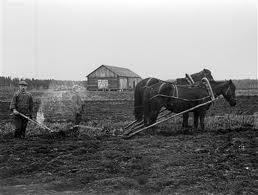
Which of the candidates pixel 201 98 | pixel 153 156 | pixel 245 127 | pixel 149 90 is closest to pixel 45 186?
pixel 153 156

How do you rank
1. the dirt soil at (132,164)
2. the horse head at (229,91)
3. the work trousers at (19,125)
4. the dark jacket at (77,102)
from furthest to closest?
the horse head at (229,91) → the dark jacket at (77,102) → the work trousers at (19,125) → the dirt soil at (132,164)

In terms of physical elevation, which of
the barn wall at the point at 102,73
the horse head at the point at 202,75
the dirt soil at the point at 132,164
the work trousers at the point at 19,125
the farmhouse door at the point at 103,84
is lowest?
the dirt soil at the point at 132,164

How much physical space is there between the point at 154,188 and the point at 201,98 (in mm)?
6229

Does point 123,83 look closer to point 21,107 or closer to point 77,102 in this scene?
point 77,102

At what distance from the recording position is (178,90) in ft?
37.8

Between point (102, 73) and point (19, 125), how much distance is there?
143 ft

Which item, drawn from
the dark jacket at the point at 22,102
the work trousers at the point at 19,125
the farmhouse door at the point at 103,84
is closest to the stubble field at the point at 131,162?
the work trousers at the point at 19,125

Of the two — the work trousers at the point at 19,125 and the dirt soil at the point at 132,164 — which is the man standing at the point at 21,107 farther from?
the dirt soil at the point at 132,164

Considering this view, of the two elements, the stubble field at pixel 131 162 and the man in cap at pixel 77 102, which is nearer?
the stubble field at pixel 131 162

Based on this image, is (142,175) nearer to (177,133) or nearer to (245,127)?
(177,133)

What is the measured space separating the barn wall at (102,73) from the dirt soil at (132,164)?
142 ft

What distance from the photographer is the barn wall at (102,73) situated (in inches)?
2118

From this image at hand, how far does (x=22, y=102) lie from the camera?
11.0m

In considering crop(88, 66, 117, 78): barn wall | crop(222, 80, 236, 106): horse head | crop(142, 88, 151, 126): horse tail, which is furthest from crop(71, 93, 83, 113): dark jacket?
crop(88, 66, 117, 78): barn wall
